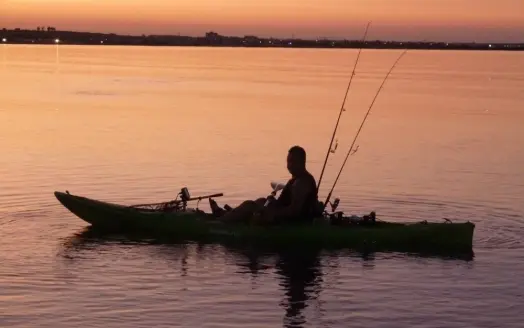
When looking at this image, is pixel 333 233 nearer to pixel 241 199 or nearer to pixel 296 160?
pixel 296 160

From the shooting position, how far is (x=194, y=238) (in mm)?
13859

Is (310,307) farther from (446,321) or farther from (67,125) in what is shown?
(67,125)

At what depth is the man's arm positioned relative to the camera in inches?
517

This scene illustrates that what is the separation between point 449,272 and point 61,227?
18.5 feet

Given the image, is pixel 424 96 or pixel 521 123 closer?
pixel 521 123

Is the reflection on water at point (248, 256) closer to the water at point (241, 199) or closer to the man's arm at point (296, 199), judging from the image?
the water at point (241, 199)

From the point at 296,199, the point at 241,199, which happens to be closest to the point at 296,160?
the point at 296,199

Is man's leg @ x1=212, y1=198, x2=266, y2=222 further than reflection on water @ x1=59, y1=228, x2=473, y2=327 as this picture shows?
Yes

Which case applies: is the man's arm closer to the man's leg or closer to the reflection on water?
the man's leg

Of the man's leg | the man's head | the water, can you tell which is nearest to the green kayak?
the man's leg

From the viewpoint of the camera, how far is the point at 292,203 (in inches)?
527

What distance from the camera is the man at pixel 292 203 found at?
13109 mm

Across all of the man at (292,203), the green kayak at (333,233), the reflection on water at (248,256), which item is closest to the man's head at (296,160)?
the man at (292,203)

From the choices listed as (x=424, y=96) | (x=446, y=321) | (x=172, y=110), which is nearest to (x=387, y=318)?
(x=446, y=321)
